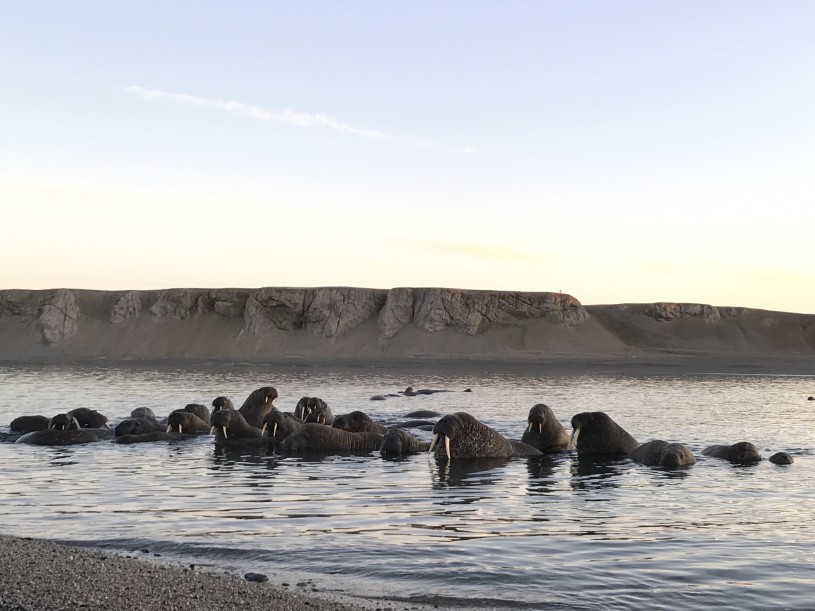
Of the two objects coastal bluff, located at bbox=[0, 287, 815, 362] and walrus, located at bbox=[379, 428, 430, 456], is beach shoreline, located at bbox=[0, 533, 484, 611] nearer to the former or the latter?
walrus, located at bbox=[379, 428, 430, 456]

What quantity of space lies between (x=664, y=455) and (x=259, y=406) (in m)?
10.2

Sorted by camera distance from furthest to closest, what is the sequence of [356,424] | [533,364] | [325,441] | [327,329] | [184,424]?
[327,329] < [533,364] < [184,424] < [356,424] < [325,441]

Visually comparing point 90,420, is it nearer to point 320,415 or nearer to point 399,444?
point 320,415

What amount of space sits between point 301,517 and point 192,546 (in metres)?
2.17

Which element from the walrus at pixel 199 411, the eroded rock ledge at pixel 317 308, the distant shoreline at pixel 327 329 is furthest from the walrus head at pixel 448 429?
the eroded rock ledge at pixel 317 308

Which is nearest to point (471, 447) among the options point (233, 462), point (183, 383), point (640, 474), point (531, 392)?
point (640, 474)

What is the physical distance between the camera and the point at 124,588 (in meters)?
7.62

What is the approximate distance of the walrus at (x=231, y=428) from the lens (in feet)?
65.5

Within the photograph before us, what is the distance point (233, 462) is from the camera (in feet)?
56.3

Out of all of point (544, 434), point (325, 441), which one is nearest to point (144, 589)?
point (325, 441)

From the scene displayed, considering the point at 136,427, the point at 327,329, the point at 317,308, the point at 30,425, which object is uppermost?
the point at 317,308

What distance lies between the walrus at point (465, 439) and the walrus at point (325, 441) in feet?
5.77

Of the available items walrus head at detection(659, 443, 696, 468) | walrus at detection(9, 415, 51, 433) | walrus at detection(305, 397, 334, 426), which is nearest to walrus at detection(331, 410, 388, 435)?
walrus at detection(305, 397, 334, 426)

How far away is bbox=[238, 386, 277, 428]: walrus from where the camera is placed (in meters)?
22.5
